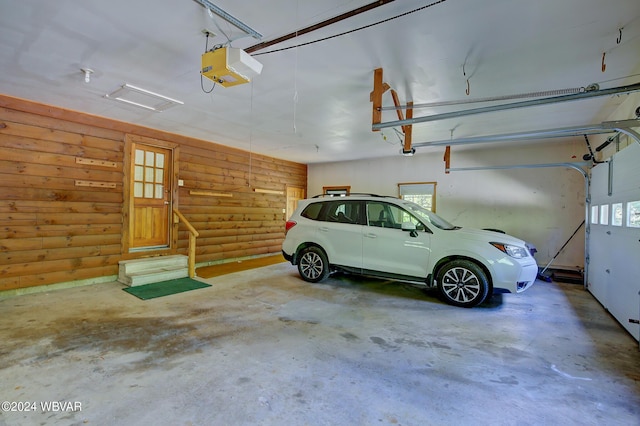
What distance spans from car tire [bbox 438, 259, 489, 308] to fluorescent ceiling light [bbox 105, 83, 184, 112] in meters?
4.40

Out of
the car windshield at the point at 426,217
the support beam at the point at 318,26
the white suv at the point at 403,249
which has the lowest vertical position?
the white suv at the point at 403,249

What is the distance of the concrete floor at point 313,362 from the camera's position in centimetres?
177

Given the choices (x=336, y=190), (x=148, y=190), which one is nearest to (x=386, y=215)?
(x=336, y=190)

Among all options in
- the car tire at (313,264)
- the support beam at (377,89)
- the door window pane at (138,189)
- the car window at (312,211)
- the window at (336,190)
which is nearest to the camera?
the support beam at (377,89)

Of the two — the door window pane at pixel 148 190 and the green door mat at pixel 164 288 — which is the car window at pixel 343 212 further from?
the door window pane at pixel 148 190

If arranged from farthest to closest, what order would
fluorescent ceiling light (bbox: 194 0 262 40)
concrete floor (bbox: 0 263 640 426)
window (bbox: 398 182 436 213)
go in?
window (bbox: 398 182 436 213)
fluorescent ceiling light (bbox: 194 0 262 40)
concrete floor (bbox: 0 263 640 426)

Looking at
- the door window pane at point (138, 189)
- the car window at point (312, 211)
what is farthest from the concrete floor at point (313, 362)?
the door window pane at point (138, 189)

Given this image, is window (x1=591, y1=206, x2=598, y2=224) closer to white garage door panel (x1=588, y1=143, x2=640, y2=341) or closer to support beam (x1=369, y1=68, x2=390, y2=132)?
white garage door panel (x1=588, y1=143, x2=640, y2=341)

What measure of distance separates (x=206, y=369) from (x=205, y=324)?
3.18 ft

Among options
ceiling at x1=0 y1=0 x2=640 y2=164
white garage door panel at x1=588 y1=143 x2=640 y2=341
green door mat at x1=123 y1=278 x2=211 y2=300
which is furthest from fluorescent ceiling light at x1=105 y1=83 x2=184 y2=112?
white garage door panel at x1=588 y1=143 x2=640 y2=341

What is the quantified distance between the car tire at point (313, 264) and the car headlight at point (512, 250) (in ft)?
8.16

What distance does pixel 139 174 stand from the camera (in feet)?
17.5

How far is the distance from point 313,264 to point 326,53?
3.27 meters

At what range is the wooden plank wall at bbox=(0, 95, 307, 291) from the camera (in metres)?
3.96
